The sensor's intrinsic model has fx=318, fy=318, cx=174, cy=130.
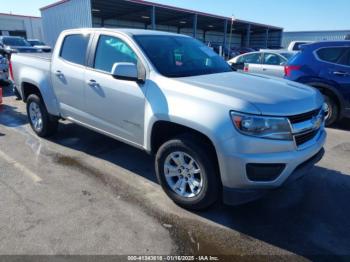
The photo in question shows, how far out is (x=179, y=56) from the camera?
13.2 ft

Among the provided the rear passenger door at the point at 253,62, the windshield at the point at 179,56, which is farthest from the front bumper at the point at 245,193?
the rear passenger door at the point at 253,62

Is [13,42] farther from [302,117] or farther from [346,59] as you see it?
[302,117]

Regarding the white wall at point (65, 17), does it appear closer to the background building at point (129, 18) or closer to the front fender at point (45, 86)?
the background building at point (129, 18)

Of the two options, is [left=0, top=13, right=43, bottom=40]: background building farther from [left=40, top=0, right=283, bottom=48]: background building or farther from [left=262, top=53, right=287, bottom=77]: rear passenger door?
[left=262, top=53, right=287, bottom=77]: rear passenger door

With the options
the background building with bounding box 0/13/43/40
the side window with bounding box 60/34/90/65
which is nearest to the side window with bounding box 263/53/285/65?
the side window with bounding box 60/34/90/65

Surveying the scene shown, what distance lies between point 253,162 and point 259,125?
1.08 ft

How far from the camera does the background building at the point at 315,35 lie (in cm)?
3857

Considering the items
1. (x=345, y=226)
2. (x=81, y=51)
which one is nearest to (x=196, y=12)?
(x=81, y=51)

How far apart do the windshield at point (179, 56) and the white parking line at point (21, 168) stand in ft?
7.09

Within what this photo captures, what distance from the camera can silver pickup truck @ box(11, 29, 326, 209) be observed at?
2.83 meters

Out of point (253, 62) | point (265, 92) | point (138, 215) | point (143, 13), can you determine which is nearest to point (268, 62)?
point (253, 62)

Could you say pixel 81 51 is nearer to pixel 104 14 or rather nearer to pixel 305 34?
pixel 104 14

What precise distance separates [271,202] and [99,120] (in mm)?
2413

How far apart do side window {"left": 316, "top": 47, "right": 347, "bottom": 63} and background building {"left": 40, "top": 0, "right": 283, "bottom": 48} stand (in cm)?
1715
